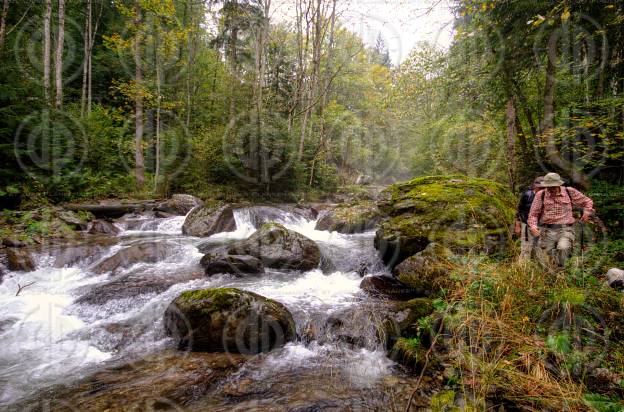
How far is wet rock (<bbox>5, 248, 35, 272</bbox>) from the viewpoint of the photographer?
7.09 meters

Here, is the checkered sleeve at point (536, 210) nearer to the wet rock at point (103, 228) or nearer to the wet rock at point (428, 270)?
the wet rock at point (428, 270)

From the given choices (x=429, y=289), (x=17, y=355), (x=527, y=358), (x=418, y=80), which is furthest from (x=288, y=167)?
(x=527, y=358)

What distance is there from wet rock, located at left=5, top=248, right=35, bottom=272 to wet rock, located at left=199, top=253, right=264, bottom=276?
373cm

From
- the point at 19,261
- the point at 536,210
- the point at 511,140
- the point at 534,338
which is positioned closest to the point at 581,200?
the point at 536,210

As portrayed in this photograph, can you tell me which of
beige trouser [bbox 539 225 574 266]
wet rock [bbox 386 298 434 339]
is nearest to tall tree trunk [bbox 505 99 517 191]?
beige trouser [bbox 539 225 574 266]

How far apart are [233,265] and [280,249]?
4.20 feet

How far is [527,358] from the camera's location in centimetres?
312

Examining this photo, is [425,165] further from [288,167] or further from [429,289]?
[429,289]

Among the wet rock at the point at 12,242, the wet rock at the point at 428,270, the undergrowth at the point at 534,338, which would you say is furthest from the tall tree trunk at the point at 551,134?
the wet rock at the point at 12,242

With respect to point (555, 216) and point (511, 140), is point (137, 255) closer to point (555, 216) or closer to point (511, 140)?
point (555, 216)

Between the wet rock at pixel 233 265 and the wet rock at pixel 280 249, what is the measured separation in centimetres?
41

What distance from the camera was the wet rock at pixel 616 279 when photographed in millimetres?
3985

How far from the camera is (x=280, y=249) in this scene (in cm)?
831

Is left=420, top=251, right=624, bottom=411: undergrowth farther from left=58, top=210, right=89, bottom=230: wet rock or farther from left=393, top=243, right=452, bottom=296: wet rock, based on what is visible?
left=58, top=210, right=89, bottom=230: wet rock
